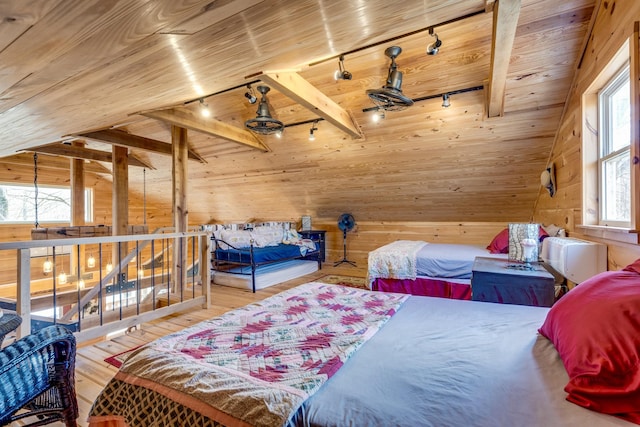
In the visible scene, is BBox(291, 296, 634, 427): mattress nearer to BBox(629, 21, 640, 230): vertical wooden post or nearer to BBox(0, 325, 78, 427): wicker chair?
BBox(629, 21, 640, 230): vertical wooden post

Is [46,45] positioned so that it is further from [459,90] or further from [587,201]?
[587,201]

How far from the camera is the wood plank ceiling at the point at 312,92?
1392 mm

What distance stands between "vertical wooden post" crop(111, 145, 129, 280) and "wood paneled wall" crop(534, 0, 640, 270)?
18.9 ft

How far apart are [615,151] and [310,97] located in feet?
8.48

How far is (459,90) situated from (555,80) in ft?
2.90

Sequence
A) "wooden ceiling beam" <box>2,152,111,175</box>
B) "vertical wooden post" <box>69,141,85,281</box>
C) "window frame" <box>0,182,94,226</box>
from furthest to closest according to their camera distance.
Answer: "window frame" <box>0,182,94,226</box>, "wooden ceiling beam" <box>2,152,111,175</box>, "vertical wooden post" <box>69,141,85,281</box>

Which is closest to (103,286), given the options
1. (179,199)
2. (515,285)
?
(179,199)

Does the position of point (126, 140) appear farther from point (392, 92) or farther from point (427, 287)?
point (427, 287)

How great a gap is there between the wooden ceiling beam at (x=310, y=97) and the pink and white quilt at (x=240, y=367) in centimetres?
183

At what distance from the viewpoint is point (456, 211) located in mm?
5336

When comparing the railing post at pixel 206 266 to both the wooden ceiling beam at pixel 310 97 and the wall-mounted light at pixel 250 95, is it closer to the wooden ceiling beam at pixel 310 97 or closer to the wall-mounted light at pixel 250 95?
the wall-mounted light at pixel 250 95

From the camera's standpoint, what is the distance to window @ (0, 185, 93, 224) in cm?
618

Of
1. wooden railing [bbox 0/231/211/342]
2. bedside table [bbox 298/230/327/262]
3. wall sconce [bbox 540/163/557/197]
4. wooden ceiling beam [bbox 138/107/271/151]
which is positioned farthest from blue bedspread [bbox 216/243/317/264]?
wall sconce [bbox 540/163/557/197]

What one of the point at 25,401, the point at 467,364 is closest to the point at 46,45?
the point at 25,401
